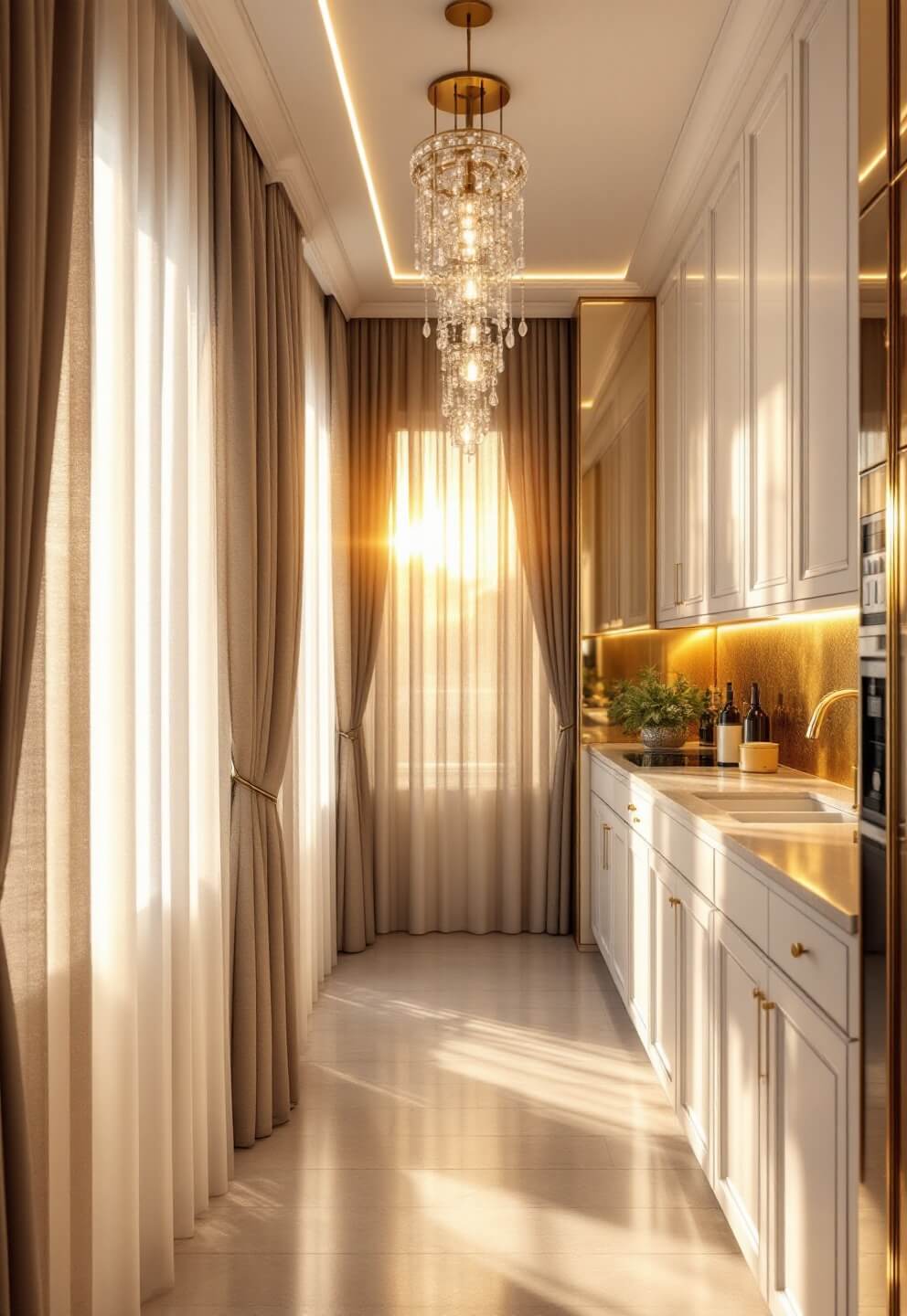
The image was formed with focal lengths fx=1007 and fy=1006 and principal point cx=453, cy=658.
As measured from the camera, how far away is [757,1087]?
2.07 meters

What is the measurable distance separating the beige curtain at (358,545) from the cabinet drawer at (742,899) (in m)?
2.74

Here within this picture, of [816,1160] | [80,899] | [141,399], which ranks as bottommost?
[816,1160]

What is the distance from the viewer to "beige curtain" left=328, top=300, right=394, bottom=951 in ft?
16.0

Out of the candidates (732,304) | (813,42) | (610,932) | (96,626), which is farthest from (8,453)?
(610,932)

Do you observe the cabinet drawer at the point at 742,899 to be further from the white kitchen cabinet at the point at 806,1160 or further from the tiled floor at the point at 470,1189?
the tiled floor at the point at 470,1189

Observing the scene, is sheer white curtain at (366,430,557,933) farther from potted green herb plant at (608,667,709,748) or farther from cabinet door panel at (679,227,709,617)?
cabinet door panel at (679,227,709,617)

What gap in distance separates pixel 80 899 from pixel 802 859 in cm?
138

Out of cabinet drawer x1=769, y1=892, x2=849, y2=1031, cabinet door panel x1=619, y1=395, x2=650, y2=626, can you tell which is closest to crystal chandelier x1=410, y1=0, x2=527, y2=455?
cabinet door panel x1=619, y1=395, x2=650, y2=626

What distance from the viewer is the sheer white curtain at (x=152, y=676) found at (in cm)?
205

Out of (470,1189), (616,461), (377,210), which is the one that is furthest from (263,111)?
(470,1189)

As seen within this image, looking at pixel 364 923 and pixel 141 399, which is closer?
pixel 141 399

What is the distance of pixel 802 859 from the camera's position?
→ 6.55 feet

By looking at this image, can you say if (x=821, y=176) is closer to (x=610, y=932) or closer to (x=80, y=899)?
(x=80, y=899)

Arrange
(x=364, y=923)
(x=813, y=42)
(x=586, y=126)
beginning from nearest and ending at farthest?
1. (x=813, y=42)
2. (x=586, y=126)
3. (x=364, y=923)
